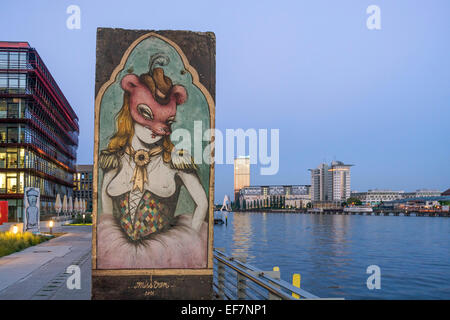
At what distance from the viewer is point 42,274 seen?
15445 mm

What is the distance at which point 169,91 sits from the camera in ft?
23.7

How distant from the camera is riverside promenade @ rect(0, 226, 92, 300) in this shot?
38.7 feet

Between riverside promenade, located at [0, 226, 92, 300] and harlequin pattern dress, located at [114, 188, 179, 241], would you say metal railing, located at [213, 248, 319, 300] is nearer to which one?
harlequin pattern dress, located at [114, 188, 179, 241]

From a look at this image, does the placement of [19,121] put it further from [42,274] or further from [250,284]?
[250,284]

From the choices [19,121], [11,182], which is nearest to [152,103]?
[19,121]

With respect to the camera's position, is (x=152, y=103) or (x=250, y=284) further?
(x=250, y=284)

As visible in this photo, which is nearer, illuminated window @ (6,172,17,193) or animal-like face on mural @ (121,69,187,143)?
animal-like face on mural @ (121,69,187,143)

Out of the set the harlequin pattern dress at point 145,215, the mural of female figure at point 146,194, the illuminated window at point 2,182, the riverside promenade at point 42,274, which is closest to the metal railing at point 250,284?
the mural of female figure at point 146,194

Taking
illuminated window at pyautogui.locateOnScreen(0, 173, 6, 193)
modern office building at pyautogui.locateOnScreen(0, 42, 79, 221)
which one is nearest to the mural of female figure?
modern office building at pyautogui.locateOnScreen(0, 42, 79, 221)

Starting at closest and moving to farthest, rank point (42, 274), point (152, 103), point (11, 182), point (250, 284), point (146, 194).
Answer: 1. point (146, 194)
2. point (152, 103)
3. point (250, 284)
4. point (42, 274)
5. point (11, 182)

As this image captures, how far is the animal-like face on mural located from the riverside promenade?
6033mm

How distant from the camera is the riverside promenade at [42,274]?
1178 centimetres

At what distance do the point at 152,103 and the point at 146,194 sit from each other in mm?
1502
